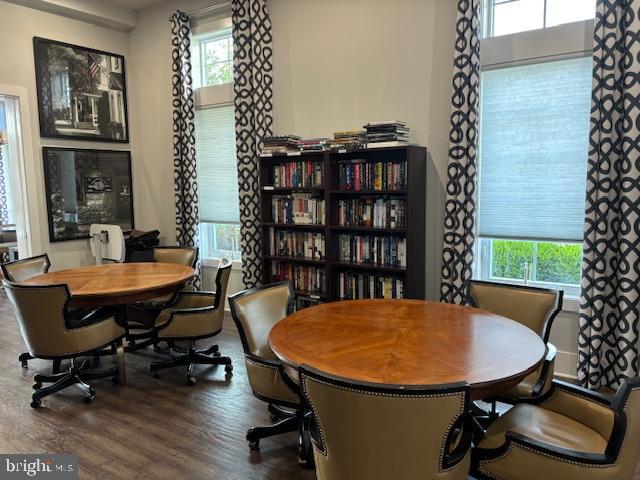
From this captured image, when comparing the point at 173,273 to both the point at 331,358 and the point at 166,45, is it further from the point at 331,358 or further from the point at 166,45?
the point at 166,45

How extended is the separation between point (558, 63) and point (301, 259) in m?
2.75

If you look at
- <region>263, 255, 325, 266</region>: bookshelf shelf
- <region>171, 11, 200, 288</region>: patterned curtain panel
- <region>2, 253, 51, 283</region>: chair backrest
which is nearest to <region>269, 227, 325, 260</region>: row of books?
<region>263, 255, 325, 266</region>: bookshelf shelf

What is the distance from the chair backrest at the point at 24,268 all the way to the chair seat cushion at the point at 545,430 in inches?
157

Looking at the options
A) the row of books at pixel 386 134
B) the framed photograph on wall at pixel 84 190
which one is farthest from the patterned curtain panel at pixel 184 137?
the row of books at pixel 386 134

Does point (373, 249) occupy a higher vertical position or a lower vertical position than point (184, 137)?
lower

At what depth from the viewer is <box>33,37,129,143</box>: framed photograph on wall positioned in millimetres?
5469

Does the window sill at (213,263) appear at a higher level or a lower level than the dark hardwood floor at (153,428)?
higher

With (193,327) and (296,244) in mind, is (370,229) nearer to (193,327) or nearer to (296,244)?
(296,244)

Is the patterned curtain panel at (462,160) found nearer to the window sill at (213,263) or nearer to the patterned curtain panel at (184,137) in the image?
the window sill at (213,263)

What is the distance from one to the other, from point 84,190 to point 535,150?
5256 millimetres

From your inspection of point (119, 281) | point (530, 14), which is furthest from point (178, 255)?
point (530, 14)

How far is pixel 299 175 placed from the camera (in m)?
4.54

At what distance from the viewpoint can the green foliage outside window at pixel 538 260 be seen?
3691mm

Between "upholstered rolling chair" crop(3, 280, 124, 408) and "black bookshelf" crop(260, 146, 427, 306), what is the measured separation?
190 cm
